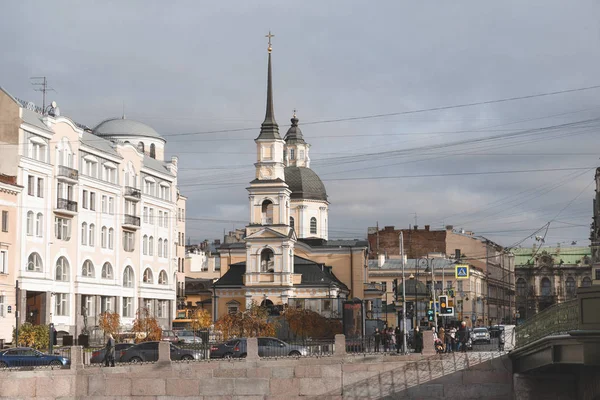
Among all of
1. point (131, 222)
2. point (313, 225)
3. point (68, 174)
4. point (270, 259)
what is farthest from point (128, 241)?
point (313, 225)

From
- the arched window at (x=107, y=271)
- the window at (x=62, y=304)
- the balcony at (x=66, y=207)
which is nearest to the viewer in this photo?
the window at (x=62, y=304)

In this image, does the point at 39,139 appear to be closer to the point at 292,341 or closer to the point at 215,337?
the point at 215,337

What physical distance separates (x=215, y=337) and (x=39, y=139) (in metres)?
19.8

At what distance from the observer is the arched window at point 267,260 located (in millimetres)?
116750

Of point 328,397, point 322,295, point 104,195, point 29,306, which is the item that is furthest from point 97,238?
point 328,397

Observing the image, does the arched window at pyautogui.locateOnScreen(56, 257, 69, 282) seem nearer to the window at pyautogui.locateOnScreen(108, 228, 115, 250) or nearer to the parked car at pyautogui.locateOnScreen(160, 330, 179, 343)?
the window at pyautogui.locateOnScreen(108, 228, 115, 250)

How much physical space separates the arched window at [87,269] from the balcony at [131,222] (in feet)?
21.5

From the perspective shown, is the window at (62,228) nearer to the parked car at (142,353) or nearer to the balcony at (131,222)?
the balcony at (131,222)

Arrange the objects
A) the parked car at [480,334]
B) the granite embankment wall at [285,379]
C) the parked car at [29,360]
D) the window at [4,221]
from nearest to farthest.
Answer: the granite embankment wall at [285,379]
the parked car at [29,360]
the parked car at [480,334]
the window at [4,221]

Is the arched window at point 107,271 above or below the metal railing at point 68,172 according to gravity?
below

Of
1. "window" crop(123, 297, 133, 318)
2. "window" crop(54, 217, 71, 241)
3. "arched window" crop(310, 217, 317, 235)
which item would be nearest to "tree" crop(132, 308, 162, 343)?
"window" crop(54, 217, 71, 241)

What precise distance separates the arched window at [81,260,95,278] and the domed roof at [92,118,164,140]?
19.2 m

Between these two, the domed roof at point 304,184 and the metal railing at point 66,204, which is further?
the domed roof at point 304,184

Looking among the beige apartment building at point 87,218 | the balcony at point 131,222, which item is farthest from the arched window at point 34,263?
the balcony at point 131,222
